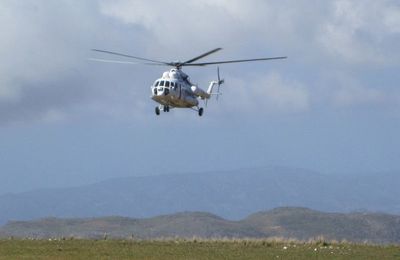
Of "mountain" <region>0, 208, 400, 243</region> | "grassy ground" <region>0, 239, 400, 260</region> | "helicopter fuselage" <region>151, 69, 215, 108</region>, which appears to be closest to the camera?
Answer: "grassy ground" <region>0, 239, 400, 260</region>

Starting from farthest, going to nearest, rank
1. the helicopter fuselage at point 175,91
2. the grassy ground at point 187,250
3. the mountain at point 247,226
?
the mountain at point 247,226, the helicopter fuselage at point 175,91, the grassy ground at point 187,250

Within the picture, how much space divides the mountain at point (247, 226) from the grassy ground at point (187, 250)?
8808 centimetres

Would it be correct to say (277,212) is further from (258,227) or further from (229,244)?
(229,244)

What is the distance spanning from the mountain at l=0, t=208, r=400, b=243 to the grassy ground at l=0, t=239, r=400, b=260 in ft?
289

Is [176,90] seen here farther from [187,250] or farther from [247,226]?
[247,226]

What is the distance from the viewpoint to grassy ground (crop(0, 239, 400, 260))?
4372cm

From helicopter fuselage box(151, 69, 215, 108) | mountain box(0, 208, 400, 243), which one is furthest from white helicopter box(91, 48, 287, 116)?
mountain box(0, 208, 400, 243)

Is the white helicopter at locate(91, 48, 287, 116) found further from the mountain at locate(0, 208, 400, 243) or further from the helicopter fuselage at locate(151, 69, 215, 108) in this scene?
the mountain at locate(0, 208, 400, 243)

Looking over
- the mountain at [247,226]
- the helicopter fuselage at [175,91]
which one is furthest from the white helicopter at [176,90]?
the mountain at [247,226]

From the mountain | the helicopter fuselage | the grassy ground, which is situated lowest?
the grassy ground

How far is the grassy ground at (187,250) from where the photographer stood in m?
43.7

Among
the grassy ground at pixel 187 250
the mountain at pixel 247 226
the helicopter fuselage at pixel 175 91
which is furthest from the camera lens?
the mountain at pixel 247 226

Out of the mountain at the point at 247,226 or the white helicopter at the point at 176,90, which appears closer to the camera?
the white helicopter at the point at 176,90

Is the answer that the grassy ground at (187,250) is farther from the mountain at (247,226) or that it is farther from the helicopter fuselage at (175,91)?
the mountain at (247,226)
